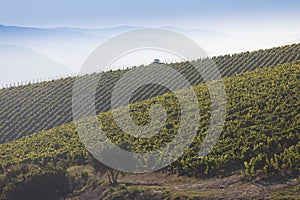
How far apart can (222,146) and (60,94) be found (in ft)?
125

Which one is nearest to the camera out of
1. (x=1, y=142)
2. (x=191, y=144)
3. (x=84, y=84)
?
(x=191, y=144)

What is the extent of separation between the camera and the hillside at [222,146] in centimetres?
2607

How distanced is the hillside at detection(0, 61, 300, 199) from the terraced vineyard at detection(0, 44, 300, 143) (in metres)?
8.14

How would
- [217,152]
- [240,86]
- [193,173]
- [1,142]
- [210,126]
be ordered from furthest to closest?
[1,142] → [240,86] → [210,126] → [217,152] → [193,173]

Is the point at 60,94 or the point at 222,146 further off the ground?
the point at 60,94

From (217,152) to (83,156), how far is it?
11.5 meters

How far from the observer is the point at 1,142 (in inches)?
2040

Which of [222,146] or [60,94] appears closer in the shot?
[222,146]

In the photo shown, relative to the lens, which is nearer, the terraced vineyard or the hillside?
the hillside

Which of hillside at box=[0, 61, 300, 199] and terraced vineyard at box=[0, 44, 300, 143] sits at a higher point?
terraced vineyard at box=[0, 44, 300, 143]

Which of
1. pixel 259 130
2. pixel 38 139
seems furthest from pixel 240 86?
pixel 38 139

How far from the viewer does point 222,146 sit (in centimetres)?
3059

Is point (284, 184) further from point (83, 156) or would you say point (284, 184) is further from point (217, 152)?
point (83, 156)

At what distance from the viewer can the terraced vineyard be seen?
55.0m
